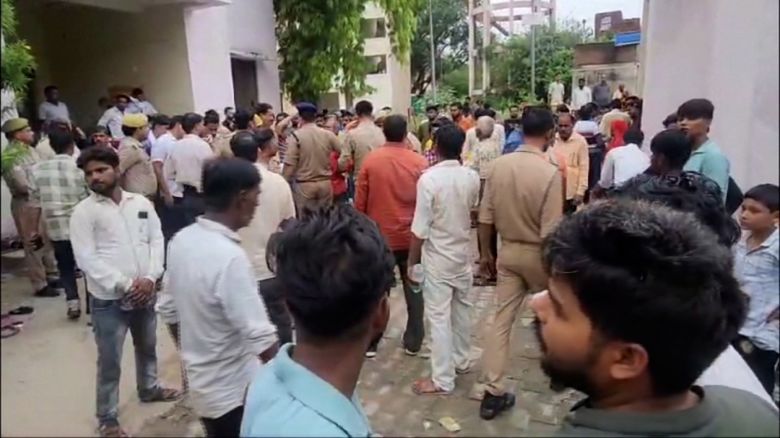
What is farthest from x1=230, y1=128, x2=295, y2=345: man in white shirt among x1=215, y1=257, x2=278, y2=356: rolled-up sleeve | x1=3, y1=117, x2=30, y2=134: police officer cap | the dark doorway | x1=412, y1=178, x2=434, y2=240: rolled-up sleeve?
the dark doorway

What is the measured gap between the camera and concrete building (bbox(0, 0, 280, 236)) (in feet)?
28.4

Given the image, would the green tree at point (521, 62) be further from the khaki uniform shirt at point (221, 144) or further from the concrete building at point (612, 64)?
the concrete building at point (612, 64)

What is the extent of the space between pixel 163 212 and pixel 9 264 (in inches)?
197

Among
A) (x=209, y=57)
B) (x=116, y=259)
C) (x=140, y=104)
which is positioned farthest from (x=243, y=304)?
(x=209, y=57)

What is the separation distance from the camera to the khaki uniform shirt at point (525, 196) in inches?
114

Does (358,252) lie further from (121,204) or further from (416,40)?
(416,40)

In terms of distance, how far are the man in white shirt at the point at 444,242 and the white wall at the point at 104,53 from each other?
21.4ft

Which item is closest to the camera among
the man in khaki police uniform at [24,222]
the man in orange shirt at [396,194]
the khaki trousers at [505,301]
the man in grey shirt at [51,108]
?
the man in khaki police uniform at [24,222]

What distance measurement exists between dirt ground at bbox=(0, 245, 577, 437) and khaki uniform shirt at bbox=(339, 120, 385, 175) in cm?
124

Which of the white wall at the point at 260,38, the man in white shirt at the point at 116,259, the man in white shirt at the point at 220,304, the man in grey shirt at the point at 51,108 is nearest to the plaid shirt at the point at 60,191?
the man in white shirt at the point at 116,259

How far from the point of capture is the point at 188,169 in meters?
5.34

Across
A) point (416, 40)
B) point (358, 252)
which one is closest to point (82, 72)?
point (416, 40)

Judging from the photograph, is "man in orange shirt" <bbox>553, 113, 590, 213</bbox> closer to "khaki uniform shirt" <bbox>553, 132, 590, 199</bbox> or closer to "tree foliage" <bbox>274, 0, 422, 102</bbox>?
"khaki uniform shirt" <bbox>553, 132, 590, 199</bbox>

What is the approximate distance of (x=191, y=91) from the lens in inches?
345
